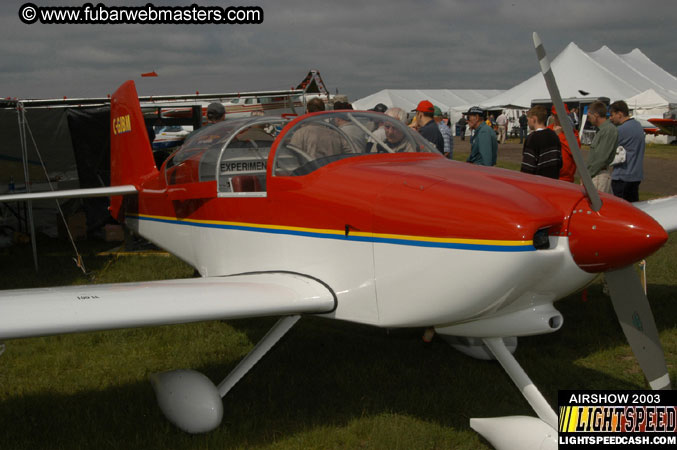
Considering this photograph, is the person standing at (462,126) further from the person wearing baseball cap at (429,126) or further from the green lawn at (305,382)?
the green lawn at (305,382)

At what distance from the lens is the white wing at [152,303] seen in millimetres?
3168

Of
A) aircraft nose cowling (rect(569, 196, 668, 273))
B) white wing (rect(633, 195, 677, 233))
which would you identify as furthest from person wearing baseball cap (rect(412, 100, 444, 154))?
aircraft nose cowling (rect(569, 196, 668, 273))

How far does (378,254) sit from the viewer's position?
353 cm

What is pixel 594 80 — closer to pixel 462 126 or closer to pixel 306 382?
pixel 462 126

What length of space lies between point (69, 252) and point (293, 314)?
7.13 meters

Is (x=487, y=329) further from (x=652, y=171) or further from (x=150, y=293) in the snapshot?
(x=652, y=171)

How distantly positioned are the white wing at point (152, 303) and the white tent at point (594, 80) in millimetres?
32158

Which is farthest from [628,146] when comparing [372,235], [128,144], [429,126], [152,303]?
[152,303]

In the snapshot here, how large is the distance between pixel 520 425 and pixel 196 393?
6.12 ft

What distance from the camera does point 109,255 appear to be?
365 inches

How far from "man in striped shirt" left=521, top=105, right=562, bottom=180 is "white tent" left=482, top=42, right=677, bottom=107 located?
28852 millimetres

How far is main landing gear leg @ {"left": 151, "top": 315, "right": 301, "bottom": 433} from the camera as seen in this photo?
12.5 feet

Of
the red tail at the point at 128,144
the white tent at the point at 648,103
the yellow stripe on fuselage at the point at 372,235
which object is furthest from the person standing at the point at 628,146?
the white tent at the point at 648,103

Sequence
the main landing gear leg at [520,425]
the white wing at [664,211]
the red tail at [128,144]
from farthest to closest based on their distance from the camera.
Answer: the red tail at [128,144]
the white wing at [664,211]
the main landing gear leg at [520,425]
